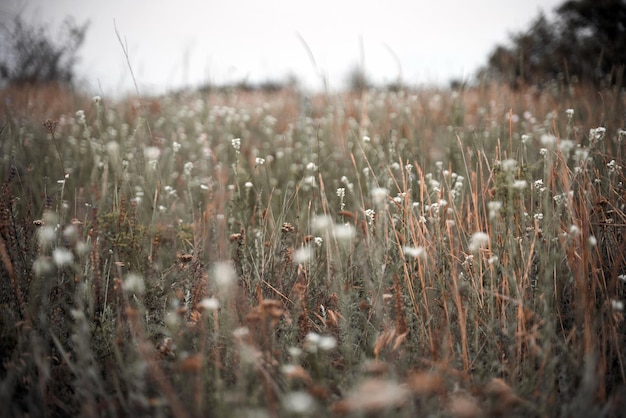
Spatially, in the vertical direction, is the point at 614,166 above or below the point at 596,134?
below

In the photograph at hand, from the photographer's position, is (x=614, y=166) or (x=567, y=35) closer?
(x=614, y=166)

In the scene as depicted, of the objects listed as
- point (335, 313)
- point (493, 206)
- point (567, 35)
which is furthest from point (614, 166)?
point (567, 35)

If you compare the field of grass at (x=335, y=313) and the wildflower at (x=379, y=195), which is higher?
the wildflower at (x=379, y=195)

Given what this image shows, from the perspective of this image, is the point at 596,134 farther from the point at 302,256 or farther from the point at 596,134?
the point at 302,256

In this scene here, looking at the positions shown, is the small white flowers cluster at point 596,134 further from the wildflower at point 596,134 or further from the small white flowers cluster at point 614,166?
the small white flowers cluster at point 614,166

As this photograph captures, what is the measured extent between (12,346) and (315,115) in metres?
4.44

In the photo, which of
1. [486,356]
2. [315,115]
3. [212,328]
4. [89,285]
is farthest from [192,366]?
[315,115]

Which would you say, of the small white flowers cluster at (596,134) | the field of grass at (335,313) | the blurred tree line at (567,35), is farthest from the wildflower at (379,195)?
the blurred tree line at (567,35)

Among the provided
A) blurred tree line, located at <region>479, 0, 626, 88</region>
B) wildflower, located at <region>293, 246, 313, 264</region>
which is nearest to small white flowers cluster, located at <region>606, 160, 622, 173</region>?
wildflower, located at <region>293, 246, 313, 264</region>

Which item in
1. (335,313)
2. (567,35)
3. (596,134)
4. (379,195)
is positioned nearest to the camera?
(379,195)

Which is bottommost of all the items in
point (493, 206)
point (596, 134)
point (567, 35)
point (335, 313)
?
point (335, 313)

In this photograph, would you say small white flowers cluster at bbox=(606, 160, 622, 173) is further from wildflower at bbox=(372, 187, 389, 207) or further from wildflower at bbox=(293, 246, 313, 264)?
wildflower at bbox=(293, 246, 313, 264)

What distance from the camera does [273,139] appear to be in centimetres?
442

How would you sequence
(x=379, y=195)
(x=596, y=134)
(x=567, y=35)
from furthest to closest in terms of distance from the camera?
(x=567, y=35) → (x=596, y=134) → (x=379, y=195)
